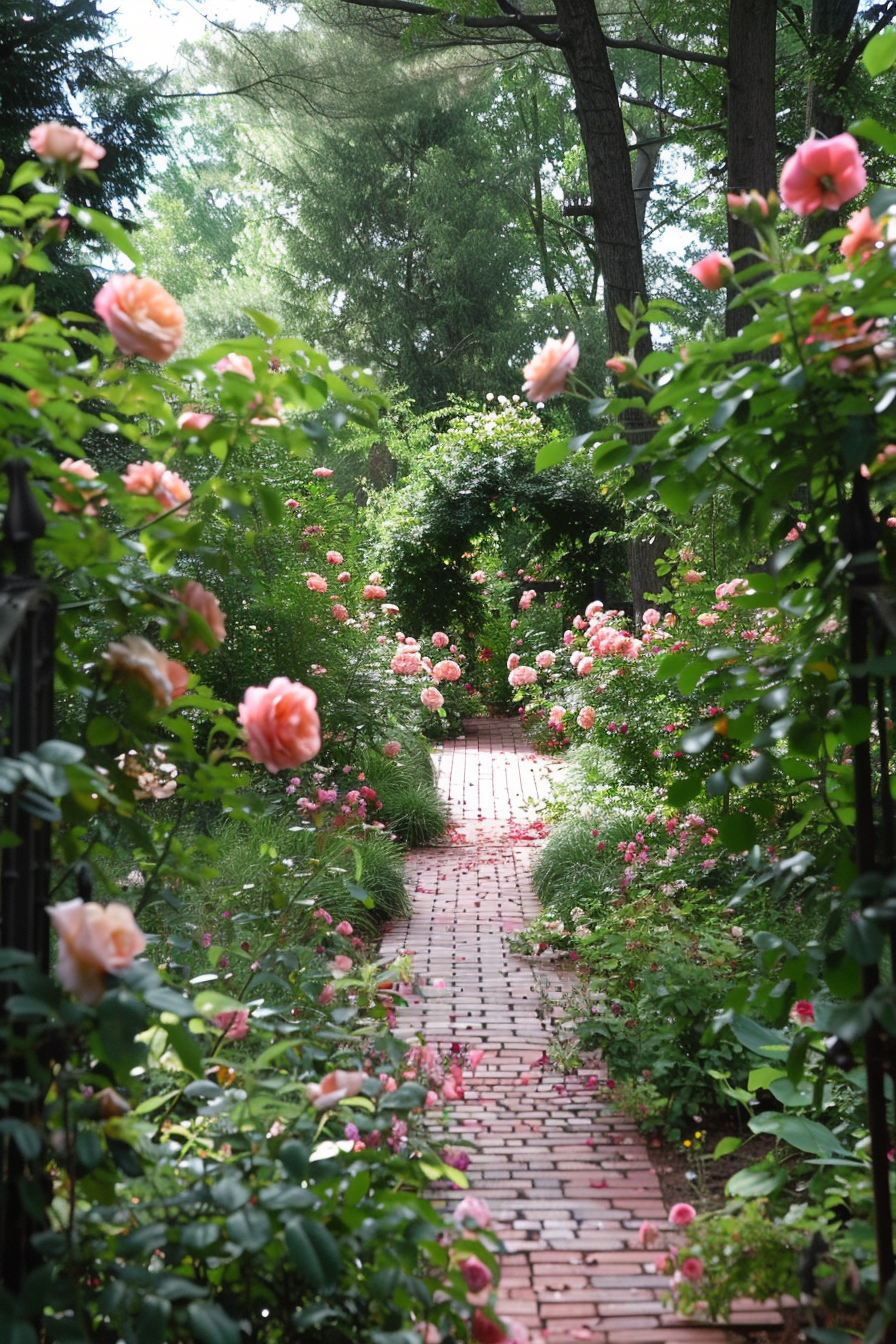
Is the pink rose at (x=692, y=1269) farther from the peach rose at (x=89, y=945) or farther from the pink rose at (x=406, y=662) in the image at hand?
the pink rose at (x=406, y=662)

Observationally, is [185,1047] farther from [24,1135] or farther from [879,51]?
[879,51]

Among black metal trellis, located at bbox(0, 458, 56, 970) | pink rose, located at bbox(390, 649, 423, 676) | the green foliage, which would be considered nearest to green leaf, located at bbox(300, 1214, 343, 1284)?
black metal trellis, located at bbox(0, 458, 56, 970)

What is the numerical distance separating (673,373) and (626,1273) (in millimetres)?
1802

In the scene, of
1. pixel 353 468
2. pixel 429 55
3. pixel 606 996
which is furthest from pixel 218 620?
pixel 353 468

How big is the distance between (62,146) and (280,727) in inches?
33.8

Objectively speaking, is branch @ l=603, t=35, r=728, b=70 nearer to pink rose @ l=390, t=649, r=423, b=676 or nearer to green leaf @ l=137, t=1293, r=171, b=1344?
pink rose @ l=390, t=649, r=423, b=676

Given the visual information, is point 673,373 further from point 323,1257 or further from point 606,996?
point 606,996

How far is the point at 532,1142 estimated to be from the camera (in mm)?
2920

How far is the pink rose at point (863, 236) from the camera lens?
145cm

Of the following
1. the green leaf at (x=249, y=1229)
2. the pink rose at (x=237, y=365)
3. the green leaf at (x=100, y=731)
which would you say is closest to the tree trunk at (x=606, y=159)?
the pink rose at (x=237, y=365)

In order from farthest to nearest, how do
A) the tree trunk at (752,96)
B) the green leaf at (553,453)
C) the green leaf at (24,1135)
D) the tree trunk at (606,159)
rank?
the tree trunk at (606,159) < the tree trunk at (752,96) < the green leaf at (553,453) < the green leaf at (24,1135)

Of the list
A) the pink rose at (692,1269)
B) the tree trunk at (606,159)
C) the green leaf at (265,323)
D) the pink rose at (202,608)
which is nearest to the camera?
the green leaf at (265,323)

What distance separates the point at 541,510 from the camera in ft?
33.3

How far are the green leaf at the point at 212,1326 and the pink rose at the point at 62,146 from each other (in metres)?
1.42
